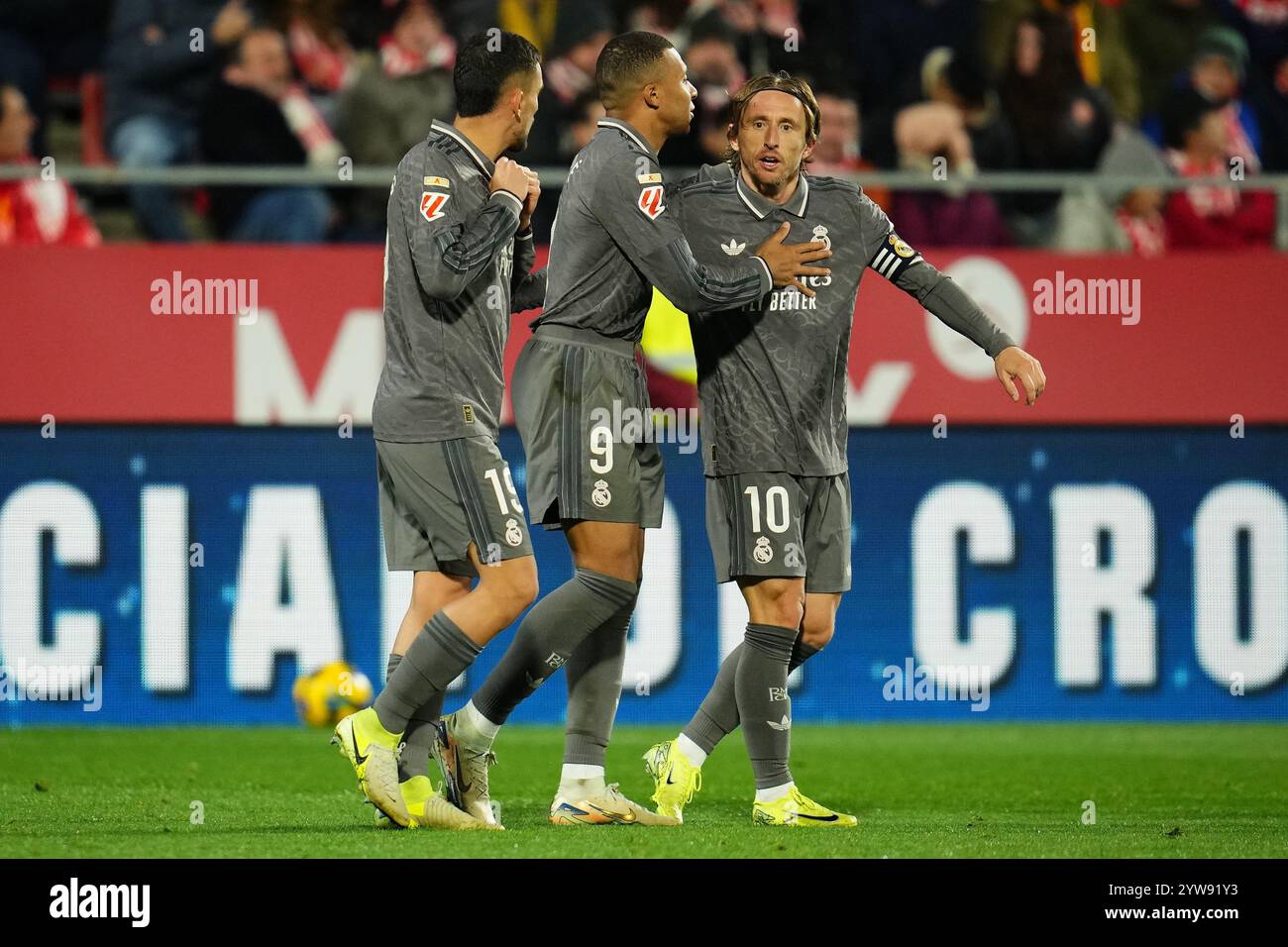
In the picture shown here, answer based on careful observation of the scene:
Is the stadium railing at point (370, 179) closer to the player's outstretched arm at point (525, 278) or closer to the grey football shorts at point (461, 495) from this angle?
the player's outstretched arm at point (525, 278)

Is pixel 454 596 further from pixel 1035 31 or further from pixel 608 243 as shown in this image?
pixel 1035 31

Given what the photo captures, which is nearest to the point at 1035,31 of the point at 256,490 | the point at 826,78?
the point at 826,78

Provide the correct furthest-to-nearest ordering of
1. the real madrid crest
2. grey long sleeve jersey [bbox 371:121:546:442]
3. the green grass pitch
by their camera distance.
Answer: the real madrid crest
grey long sleeve jersey [bbox 371:121:546:442]
the green grass pitch

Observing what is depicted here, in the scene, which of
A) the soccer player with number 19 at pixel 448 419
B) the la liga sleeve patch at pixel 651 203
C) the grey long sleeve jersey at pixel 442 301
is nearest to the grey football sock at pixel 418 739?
the soccer player with number 19 at pixel 448 419

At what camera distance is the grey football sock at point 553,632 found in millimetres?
5500

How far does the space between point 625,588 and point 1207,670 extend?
485cm

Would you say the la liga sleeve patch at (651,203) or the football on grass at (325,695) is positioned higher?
the la liga sleeve patch at (651,203)

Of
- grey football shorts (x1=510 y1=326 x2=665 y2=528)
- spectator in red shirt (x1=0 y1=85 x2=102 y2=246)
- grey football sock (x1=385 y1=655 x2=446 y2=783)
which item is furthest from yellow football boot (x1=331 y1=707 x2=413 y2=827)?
spectator in red shirt (x1=0 y1=85 x2=102 y2=246)

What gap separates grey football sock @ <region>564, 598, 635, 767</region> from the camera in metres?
5.63

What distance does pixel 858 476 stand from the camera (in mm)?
9617

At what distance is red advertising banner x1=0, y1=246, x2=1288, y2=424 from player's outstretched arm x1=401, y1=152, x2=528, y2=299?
157 inches

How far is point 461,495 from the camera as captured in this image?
5316mm

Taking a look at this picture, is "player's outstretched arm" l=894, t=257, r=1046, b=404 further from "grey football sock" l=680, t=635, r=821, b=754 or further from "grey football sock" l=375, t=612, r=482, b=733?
"grey football sock" l=375, t=612, r=482, b=733

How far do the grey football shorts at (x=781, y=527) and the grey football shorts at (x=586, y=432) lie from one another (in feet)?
0.65
